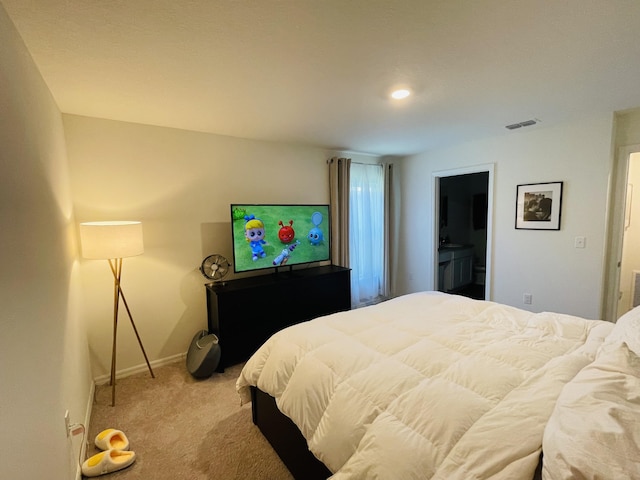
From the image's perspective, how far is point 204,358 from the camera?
2.66m

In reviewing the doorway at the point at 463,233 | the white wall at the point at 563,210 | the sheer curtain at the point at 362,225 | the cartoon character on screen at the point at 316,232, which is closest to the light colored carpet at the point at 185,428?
the cartoon character on screen at the point at 316,232

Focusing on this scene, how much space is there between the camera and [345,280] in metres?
3.71

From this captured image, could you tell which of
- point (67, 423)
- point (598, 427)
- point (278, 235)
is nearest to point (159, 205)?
point (278, 235)

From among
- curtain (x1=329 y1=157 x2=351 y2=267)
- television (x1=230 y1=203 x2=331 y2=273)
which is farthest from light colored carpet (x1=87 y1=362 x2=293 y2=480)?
curtain (x1=329 y1=157 x2=351 y2=267)

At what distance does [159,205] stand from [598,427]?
324 centimetres

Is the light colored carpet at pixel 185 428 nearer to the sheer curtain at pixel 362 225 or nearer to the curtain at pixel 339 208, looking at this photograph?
the curtain at pixel 339 208

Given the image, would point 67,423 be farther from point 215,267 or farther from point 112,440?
point 215,267

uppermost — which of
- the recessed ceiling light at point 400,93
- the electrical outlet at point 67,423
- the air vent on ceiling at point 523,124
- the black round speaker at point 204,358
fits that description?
the air vent on ceiling at point 523,124

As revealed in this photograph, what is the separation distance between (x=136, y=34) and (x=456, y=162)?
12.2 ft

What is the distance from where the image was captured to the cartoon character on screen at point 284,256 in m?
3.35

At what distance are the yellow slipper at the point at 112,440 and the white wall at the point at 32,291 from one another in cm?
18

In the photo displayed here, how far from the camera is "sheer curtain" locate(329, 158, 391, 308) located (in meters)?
4.08

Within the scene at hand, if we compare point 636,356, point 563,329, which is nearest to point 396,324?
point 563,329

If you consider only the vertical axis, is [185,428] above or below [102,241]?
below
